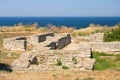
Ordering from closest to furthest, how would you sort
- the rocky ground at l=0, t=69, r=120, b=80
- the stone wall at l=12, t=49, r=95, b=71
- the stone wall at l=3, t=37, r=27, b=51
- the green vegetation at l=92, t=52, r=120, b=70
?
the rocky ground at l=0, t=69, r=120, b=80 < the stone wall at l=12, t=49, r=95, b=71 < the green vegetation at l=92, t=52, r=120, b=70 < the stone wall at l=3, t=37, r=27, b=51

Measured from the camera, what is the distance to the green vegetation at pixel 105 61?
55.3ft

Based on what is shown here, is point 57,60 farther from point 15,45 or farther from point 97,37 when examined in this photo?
point 97,37

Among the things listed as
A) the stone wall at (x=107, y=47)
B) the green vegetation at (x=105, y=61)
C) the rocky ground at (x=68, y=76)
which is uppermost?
the stone wall at (x=107, y=47)

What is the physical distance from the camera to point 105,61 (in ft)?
61.2

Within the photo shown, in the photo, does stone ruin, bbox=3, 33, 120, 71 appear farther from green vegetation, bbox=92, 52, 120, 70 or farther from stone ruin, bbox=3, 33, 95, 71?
green vegetation, bbox=92, 52, 120, 70

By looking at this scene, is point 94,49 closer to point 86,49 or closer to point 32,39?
point 86,49

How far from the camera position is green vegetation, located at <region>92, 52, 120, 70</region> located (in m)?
16.9

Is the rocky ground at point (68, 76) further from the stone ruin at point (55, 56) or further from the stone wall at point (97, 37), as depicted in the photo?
the stone wall at point (97, 37)

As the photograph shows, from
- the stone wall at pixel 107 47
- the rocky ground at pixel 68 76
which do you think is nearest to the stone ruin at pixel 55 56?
the stone wall at pixel 107 47

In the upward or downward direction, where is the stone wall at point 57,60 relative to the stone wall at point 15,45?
downward

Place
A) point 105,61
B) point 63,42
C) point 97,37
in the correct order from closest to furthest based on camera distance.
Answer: point 105,61 → point 63,42 → point 97,37

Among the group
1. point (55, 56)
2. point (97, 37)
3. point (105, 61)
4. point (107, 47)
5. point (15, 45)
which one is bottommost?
point (105, 61)

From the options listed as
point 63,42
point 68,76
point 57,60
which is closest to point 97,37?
point 63,42

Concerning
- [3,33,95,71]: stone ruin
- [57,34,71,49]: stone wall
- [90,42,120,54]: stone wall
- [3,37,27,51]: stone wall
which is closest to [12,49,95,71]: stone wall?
[3,33,95,71]: stone ruin
